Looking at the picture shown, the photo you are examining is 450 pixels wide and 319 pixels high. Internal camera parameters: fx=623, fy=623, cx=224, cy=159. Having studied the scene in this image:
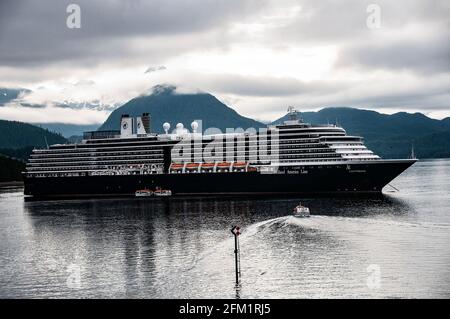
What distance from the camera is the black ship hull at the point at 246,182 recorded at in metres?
90.1

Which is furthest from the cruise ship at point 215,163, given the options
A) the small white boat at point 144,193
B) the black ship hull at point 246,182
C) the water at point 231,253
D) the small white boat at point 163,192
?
the water at point 231,253

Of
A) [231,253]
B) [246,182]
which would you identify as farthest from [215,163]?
[231,253]

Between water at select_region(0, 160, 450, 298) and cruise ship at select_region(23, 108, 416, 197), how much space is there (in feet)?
60.4

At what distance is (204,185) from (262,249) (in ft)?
184

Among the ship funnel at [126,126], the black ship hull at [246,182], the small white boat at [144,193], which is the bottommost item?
the small white boat at [144,193]

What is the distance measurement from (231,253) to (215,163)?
5948 centimetres

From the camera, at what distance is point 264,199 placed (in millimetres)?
86250

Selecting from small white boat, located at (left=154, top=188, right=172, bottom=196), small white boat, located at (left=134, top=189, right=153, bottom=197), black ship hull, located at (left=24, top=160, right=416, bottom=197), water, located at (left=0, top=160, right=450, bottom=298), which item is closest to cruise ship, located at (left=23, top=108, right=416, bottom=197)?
black ship hull, located at (left=24, top=160, right=416, bottom=197)

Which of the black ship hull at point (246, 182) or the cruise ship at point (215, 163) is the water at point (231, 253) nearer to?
the black ship hull at point (246, 182)

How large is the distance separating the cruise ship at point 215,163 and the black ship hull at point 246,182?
0.47 ft

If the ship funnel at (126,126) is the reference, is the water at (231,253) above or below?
below

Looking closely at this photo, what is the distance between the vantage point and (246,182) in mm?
97000

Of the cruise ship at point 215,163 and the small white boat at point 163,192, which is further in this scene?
the small white boat at point 163,192

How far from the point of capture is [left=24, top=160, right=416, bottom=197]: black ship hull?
295 feet
